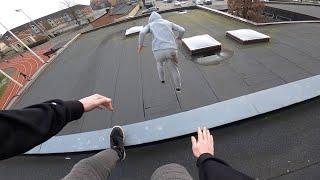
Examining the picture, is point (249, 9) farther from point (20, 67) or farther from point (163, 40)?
point (20, 67)

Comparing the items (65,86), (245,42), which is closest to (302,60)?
(245,42)

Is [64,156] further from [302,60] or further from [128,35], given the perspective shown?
[128,35]

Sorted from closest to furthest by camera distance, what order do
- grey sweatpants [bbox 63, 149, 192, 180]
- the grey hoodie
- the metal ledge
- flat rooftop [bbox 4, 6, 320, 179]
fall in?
grey sweatpants [bbox 63, 149, 192, 180] < flat rooftop [bbox 4, 6, 320, 179] < the metal ledge < the grey hoodie

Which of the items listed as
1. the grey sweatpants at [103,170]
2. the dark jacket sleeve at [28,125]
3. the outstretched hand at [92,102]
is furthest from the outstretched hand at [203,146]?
the dark jacket sleeve at [28,125]

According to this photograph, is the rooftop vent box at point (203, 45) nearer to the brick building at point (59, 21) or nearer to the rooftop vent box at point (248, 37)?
the rooftop vent box at point (248, 37)

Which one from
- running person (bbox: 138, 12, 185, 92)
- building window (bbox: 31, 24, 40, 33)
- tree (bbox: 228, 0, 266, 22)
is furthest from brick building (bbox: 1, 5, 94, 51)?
running person (bbox: 138, 12, 185, 92)

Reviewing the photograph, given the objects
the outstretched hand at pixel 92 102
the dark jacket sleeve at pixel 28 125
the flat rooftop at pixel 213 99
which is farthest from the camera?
the flat rooftop at pixel 213 99

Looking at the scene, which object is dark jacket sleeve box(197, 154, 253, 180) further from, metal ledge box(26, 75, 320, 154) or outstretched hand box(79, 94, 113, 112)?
metal ledge box(26, 75, 320, 154)
